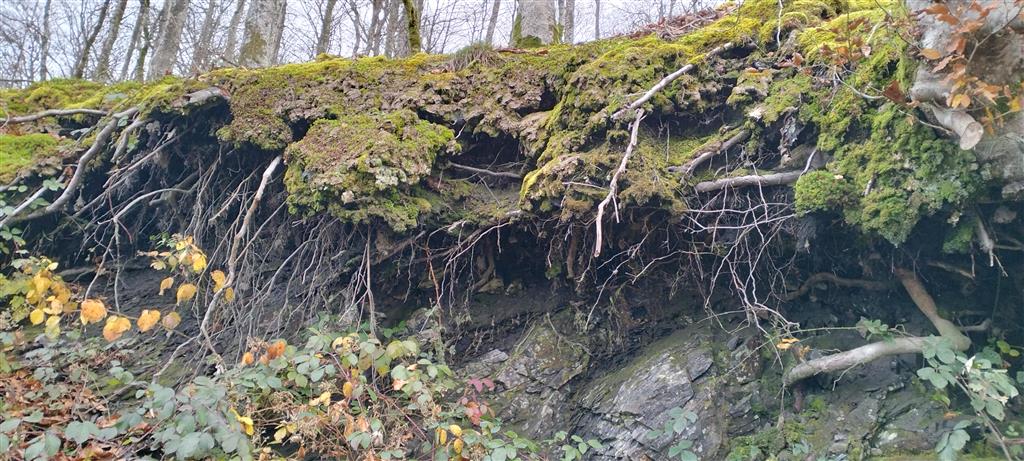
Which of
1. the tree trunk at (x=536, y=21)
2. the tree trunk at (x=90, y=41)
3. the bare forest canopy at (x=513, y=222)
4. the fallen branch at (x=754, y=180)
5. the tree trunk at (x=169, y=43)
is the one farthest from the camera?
the tree trunk at (x=90, y=41)

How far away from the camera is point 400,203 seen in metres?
3.36

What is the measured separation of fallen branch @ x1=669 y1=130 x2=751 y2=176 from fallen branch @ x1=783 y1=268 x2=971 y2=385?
109 cm

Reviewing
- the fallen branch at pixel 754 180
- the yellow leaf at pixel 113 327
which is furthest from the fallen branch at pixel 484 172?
the yellow leaf at pixel 113 327

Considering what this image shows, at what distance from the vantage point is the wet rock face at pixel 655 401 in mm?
3027

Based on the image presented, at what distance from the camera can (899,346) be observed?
2805 millimetres

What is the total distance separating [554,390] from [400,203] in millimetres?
1529

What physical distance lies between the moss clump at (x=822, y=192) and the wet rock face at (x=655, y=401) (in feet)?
3.55

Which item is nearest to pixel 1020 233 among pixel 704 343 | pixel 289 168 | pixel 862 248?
pixel 862 248

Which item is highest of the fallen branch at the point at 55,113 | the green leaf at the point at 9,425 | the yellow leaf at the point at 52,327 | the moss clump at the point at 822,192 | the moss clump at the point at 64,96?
the moss clump at the point at 64,96

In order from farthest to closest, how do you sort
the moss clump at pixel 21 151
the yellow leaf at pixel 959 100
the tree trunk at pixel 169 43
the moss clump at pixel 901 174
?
the tree trunk at pixel 169 43
the moss clump at pixel 21 151
the moss clump at pixel 901 174
the yellow leaf at pixel 959 100

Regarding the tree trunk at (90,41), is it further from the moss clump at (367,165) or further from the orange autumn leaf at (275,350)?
the orange autumn leaf at (275,350)

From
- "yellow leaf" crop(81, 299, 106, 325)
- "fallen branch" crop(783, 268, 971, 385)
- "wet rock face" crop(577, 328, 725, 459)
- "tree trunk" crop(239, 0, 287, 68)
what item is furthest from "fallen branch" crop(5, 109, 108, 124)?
"fallen branch" crop(783, 268, 971, 385)

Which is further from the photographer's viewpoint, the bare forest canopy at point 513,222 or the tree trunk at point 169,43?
the tree trunk at point 169,43

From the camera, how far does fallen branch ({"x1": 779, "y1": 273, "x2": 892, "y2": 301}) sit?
3133 millimetres
